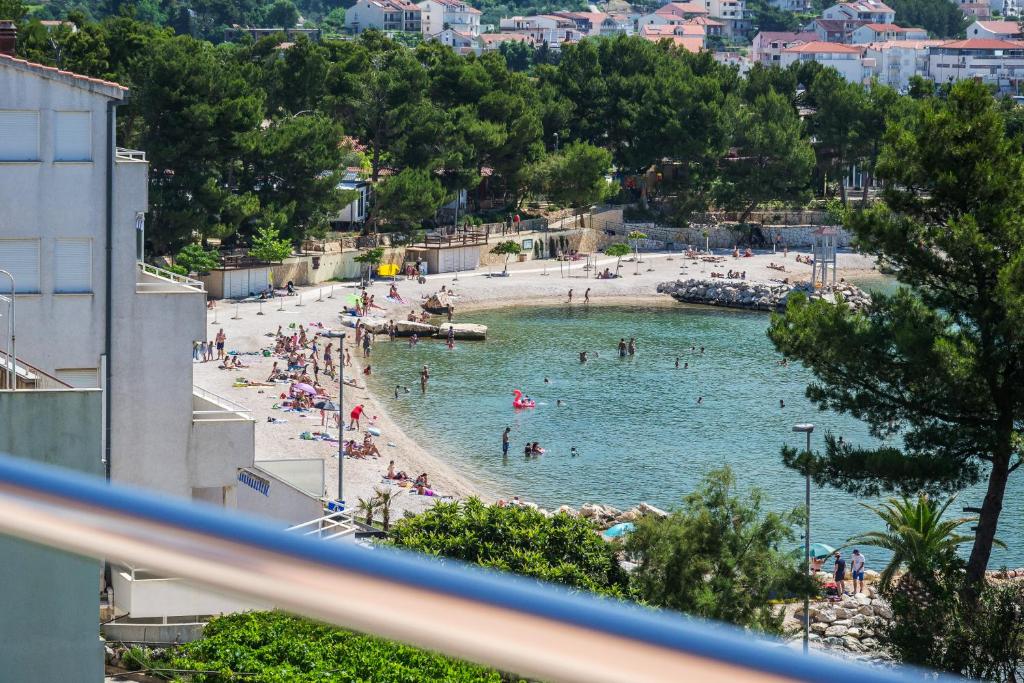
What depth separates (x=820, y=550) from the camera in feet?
77.9

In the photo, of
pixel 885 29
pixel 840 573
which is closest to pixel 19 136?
pixel 840 573

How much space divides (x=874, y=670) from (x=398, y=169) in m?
→ 57.0

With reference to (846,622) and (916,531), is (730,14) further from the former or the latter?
(846,622)

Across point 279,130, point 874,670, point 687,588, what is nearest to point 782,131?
point 279,130

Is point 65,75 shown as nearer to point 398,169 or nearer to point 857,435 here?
point 857,435

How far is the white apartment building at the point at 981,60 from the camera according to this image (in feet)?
449

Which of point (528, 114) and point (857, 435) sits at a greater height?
point (528, 114)

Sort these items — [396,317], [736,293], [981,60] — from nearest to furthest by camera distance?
1. [396,317]
2. [736,293]
3. [981,60]

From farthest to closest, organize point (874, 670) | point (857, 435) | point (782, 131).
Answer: point (782, 131) < point (857, 435) < point (874, 670)

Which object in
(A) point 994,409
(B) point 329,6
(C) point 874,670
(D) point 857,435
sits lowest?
(D) point 857,435

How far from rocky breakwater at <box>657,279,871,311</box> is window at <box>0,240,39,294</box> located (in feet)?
140

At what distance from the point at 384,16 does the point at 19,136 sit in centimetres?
15409

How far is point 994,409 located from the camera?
14.0m

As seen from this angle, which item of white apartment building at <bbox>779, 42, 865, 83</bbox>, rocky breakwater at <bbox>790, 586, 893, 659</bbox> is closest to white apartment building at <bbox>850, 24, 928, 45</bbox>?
white apartment building at <bbox>779, 42, 865, 83</bbox>
